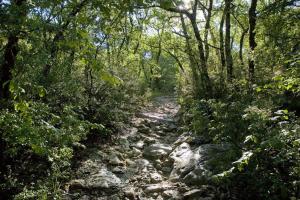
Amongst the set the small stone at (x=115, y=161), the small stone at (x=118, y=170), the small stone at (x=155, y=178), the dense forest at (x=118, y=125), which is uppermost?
the dense forest at (x=118, y=125)

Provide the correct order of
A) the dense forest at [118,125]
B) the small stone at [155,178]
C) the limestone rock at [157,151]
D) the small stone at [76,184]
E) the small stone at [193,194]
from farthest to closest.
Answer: the limestone rock at [157,151] < the small stone at [155,178] < the small stone at [76,184] < the small stone at [193,194] < the dense forest at [118,125]

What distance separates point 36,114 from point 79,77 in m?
5.68

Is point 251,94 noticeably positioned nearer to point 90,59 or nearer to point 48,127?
point 48,127

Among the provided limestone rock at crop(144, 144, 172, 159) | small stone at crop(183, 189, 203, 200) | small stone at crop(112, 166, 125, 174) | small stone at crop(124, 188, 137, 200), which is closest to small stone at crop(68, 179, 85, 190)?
small stone at crop(124, 188, 137, 200)

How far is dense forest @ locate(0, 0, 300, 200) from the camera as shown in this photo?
11.5 feet

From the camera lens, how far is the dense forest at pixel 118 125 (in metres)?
3.52

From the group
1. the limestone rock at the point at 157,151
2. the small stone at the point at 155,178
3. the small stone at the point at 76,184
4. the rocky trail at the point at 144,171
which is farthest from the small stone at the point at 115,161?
the small stone at the point at 76,184

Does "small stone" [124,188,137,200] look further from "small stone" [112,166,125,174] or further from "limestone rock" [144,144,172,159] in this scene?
"limestone rock" [144,144,172,159]

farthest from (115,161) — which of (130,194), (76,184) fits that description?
(130,194)

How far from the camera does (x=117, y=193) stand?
19.4ft

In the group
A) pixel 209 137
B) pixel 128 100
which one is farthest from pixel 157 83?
pixel 209 137

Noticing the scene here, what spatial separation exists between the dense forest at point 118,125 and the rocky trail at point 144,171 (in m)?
0.03

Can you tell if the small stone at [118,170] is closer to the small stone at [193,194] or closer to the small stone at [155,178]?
the small stone at [155,178]

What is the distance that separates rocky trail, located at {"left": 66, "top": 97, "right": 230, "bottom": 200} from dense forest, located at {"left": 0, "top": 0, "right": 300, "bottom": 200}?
3cm
